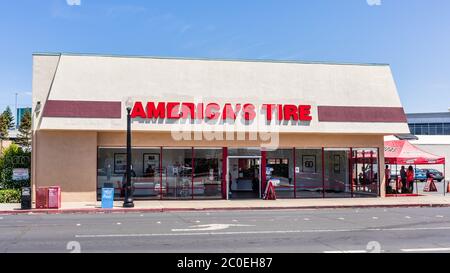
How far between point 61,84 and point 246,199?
1041 cm

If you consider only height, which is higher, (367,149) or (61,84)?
(61,84)

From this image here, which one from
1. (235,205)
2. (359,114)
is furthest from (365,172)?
(235,205)

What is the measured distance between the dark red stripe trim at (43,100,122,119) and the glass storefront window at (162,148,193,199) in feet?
11.2

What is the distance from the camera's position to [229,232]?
14133mm

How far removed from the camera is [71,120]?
931 inches

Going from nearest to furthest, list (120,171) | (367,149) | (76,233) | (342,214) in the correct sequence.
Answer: (76,233), (342,214), (120,171), (367,149)

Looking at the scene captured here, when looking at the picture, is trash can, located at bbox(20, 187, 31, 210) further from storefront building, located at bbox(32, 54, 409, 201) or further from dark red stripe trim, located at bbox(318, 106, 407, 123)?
dark red stripe trim, located at bbox(318, 106, 407, 123)

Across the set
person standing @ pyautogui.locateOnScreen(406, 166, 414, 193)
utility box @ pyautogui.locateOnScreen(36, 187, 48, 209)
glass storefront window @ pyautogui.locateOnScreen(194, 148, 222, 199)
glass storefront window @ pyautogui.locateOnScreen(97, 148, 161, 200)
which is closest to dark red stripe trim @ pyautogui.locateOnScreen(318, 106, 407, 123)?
person standing @ pyautogui.locateOnScreen(406, 166, 414, 193)

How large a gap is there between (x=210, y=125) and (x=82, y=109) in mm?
5991

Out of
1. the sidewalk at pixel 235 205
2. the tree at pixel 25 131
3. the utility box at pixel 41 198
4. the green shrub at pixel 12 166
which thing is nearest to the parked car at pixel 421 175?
the sidewalk at pixel 235 205

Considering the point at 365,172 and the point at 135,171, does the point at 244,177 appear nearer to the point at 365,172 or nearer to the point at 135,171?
the point at 135,171

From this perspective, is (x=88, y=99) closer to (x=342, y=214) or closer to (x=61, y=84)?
(x=61, y=84)
